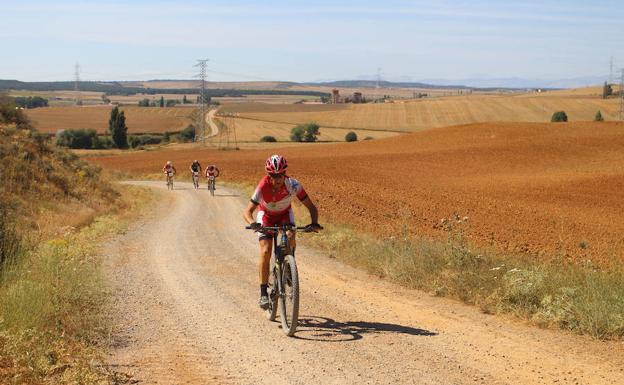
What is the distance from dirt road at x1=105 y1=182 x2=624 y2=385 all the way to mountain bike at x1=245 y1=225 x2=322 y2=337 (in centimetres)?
21

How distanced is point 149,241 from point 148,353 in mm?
10700

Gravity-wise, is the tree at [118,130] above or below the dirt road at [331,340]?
below

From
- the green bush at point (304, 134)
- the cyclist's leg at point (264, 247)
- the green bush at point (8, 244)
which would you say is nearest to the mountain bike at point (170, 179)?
the green bush at point (8, 244)

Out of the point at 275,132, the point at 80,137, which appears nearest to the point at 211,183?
the point at 80,137

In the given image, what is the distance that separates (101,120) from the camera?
136 meters

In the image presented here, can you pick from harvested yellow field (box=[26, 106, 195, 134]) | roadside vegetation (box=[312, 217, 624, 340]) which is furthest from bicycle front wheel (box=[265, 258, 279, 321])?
harvested yellow field (box=[26, 106, 195, 134])

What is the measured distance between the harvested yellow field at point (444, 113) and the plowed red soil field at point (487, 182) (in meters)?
52.2

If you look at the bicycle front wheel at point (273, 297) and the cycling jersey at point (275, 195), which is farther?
the bicycle front wheel at point (273, 297)

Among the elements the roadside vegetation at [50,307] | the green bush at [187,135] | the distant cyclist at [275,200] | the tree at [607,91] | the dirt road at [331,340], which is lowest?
the green bush at [187,135]

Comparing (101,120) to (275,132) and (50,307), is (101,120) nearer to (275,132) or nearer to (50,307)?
(275,132)

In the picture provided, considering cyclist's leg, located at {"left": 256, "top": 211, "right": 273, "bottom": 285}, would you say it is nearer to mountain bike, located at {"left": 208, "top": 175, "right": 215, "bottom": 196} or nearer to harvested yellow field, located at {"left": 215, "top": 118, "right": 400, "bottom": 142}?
mountain bike, located at {"left": 208, "top": 175, "right": 215, "bottom": 196}

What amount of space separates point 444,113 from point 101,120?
6765cm

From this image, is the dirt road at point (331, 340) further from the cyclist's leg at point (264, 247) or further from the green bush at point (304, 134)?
the green bush at point (304, 134)

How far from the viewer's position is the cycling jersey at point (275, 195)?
29.4 feet
